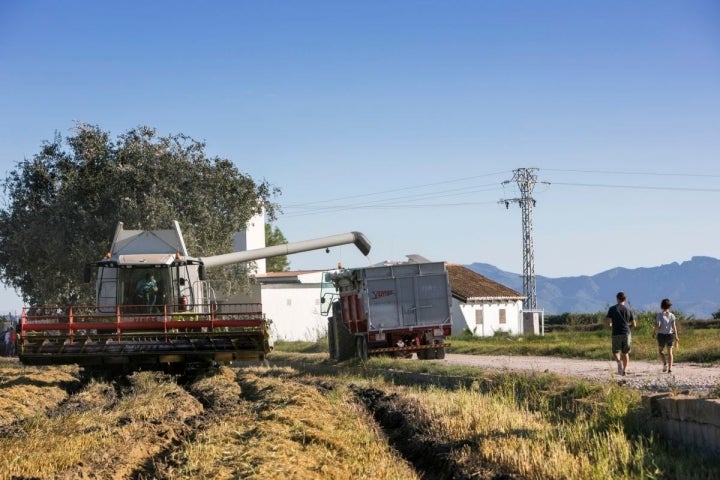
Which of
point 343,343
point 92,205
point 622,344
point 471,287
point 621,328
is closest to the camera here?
point 622,344

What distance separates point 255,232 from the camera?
68.0 meters

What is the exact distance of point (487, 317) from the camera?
67.2m

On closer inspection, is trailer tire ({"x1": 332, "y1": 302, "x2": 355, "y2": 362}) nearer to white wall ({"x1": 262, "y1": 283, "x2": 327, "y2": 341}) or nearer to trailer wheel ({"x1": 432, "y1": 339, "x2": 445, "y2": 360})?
trailer wheel ({"x1": 432, "y1": 339, "x2": 445, "y2": 360})

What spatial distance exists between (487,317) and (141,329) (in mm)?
48256

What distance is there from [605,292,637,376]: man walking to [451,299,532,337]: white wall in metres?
41.6

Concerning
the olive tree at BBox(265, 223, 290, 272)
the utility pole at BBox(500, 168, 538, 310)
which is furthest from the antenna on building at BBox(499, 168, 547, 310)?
the olive tree at BBox(265, 223, 290, 272)

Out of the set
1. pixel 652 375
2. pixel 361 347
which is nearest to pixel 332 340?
pixel 361 347

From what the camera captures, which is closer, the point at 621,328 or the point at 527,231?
the point at 621,328

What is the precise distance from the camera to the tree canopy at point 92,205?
44.0 meters

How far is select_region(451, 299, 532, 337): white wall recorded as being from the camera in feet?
213

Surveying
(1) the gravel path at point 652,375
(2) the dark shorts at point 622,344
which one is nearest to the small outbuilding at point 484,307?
(1) the gravel path at point 652,375

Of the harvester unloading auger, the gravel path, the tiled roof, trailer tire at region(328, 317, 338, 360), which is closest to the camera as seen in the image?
the gravel path

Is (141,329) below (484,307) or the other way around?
below

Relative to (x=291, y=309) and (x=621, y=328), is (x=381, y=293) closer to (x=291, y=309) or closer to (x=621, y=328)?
(x=621, y=328)
